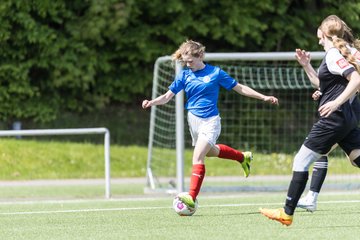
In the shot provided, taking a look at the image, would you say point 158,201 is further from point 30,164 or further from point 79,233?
point 30,164

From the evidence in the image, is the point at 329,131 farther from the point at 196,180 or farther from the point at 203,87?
the point at 203,87

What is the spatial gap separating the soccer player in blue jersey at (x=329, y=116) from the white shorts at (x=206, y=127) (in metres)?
2.02

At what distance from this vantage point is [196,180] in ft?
34.9

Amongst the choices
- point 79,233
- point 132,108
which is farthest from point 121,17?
point 79,233

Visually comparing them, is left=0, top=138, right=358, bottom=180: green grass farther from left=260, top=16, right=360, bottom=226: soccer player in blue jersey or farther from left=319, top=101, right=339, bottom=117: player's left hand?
left=319, top=101, right=339, bottom=117: player's left hand

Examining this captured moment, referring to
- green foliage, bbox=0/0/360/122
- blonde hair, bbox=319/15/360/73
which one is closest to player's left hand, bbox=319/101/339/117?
blonde hair, bbox=319/15/360/73

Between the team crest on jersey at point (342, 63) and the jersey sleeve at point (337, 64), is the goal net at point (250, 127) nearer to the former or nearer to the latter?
the jersey sleeve at point (337, 64)

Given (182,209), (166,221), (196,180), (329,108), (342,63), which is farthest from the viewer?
(196,180)

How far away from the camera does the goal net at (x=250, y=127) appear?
16031 mm

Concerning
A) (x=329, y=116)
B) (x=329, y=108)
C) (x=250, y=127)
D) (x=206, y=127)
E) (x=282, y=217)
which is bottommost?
(x=250, y=127)

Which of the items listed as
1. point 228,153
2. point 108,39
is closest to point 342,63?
point 228,153

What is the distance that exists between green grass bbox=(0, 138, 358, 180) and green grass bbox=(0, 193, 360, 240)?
6.40m

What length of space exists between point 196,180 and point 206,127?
0.60 m

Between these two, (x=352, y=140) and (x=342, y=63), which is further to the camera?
(x=352, y=140)
